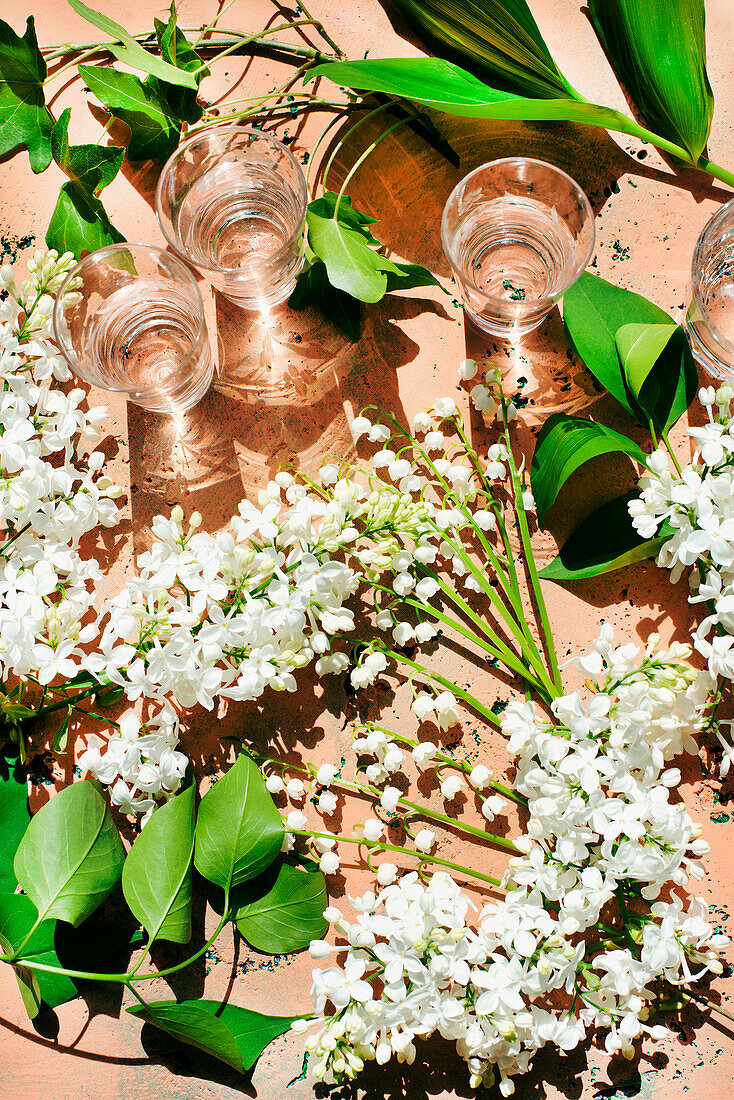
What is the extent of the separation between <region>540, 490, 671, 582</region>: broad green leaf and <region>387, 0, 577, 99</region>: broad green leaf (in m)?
0.53

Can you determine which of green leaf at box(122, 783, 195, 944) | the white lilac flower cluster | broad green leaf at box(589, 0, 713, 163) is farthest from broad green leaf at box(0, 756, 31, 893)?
broad green leaf at box(589, 0, 713, 163)

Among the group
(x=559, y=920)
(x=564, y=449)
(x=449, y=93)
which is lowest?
(x=559, y=920)

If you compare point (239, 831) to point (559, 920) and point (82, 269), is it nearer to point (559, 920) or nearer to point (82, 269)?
point (559, 920)

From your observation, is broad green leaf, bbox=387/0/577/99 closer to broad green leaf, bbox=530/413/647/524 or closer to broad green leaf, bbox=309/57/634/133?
broad green leaf, bbox=309/57/634/133

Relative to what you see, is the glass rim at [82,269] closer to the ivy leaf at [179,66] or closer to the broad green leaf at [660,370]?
the ivy leaf at [179,66]

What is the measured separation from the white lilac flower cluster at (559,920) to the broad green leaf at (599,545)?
156 mm

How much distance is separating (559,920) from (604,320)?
0.68m

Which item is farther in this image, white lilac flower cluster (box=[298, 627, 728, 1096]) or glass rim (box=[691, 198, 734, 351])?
glass rim (box=[691, 198, 734, 351])

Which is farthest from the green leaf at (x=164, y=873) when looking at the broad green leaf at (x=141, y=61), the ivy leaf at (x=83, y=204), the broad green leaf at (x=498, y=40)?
the broad green leaf at (x=498, y=40)

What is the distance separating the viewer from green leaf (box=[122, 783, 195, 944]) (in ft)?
2.86

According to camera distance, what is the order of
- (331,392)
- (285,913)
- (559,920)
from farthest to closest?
(331,392), (285,913), (559,920)

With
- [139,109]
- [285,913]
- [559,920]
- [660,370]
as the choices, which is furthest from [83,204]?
[559,920]

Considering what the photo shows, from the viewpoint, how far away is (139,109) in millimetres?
961

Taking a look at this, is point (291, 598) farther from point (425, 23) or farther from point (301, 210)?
point (425, 23)
